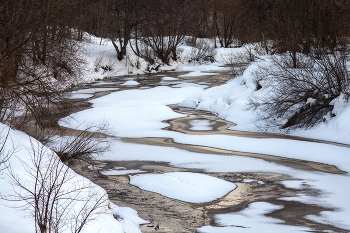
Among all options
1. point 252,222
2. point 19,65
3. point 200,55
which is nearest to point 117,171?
point 252,222

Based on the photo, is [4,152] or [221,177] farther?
[221,177]

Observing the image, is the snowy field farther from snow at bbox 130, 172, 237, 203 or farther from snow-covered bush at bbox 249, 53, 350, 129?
snow-covered bush at bbox 249, 53, 350, 129

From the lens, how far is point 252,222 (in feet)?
18.9

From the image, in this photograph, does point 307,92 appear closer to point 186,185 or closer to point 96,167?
point 186,185

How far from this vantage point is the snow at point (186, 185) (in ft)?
23.0

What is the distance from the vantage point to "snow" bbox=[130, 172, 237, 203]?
7.02 m

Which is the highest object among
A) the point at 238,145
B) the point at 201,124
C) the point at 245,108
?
the point at 245,108

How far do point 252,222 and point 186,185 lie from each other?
1.93 m

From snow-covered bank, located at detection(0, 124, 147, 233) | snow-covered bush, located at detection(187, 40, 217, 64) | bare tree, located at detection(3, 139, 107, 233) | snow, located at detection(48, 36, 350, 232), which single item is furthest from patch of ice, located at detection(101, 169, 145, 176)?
snow-covered bush, located at detection(187, 40, 217, 64)

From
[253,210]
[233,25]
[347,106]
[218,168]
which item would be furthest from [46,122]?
[233,25]

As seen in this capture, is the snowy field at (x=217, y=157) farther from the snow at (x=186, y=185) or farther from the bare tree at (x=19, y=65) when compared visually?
the bare tree at (x=19, y=65)

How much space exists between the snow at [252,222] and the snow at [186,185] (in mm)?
859

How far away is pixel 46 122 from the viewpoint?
1048cm

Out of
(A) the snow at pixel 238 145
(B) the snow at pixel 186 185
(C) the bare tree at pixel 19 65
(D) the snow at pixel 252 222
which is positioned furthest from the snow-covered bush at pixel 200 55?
(D) the snow at pixel 252 222
